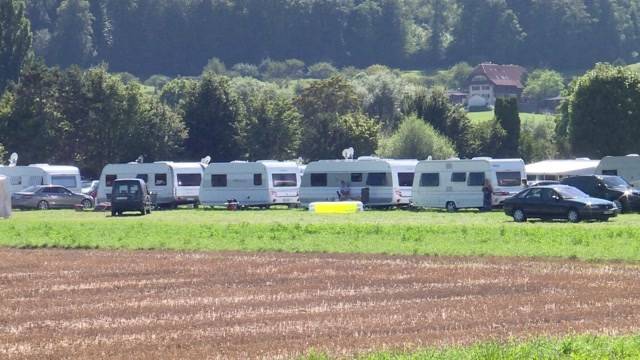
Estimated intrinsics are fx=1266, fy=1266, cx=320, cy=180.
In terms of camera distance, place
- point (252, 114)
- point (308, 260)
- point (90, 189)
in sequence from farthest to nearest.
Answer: point (252, 114)
point (90, 189)
point (308, 260)

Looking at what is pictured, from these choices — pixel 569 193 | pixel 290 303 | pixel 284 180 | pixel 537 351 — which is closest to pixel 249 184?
pixel 284 180

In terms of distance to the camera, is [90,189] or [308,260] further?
[90,189]

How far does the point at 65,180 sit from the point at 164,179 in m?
7.19

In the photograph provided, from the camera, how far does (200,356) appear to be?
14.6m

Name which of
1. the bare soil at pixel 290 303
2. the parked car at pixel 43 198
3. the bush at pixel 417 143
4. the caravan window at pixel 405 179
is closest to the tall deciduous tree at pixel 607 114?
the bush at pixel 417 143

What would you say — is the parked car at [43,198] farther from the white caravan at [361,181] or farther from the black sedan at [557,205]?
the black sedan at [557,205]

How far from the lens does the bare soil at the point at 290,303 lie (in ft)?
51.6

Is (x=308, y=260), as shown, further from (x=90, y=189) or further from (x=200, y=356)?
(x=90, y=189)

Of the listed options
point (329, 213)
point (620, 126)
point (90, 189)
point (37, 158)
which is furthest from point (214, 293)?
point (37, 158)

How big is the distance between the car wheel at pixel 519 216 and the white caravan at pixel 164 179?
2103cm

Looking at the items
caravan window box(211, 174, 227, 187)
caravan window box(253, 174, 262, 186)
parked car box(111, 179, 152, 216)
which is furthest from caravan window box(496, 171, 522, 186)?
parked car box(111, 179, 152, 216)

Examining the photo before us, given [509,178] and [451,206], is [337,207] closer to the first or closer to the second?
[451,206]

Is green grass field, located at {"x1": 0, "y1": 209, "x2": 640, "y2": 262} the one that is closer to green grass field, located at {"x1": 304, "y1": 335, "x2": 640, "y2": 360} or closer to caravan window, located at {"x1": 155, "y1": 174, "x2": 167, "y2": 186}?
green grass field, located at {"x1": 304, "y1": 335, "x2": 640, "y2": 360}

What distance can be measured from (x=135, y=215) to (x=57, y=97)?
3592 cm
